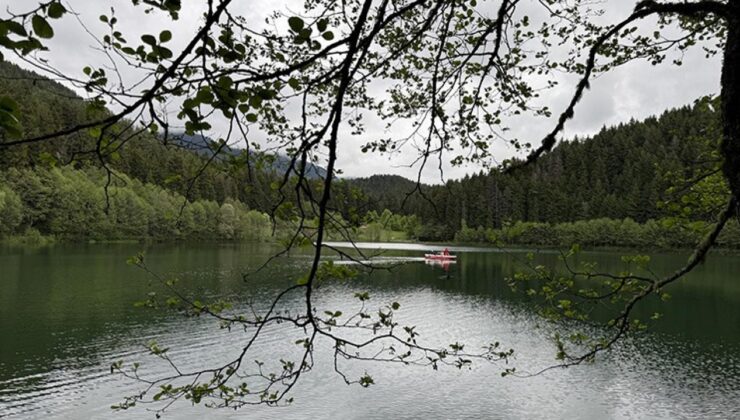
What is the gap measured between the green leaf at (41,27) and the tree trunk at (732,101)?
348 centimetres

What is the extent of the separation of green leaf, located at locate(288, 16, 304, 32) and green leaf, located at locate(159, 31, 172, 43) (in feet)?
1.38

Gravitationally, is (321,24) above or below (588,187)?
below

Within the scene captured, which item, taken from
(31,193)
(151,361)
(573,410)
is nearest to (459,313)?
(573,410)

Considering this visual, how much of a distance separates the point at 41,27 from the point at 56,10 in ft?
0.23

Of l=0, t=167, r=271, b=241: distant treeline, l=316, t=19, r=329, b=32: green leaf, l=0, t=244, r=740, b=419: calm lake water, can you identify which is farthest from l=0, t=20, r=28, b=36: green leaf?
l=0, t=167, r=271, b=241: distant treeline

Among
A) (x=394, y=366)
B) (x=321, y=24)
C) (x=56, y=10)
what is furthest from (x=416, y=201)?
(x=56, y=10)

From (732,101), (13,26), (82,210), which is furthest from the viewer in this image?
(82,210)

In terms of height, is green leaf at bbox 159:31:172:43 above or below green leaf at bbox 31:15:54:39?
above

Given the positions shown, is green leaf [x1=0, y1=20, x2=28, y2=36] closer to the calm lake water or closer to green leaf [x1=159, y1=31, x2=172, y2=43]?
green leaf [x1=159, y1=31, x2=172, y2=43]

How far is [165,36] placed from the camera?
1.68 metres

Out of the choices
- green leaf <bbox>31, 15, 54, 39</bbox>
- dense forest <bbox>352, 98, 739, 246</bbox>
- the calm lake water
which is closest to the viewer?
green leaf <bbox>31, 15, 54, 39</bbox>

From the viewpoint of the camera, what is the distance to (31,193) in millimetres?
74875

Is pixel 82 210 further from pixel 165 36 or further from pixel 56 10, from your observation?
pixel 56 10

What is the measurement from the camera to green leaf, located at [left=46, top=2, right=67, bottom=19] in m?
1.37
